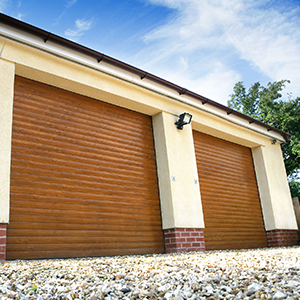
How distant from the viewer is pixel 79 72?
604 centimetres

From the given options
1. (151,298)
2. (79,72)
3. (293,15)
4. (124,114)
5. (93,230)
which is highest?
(293,15)

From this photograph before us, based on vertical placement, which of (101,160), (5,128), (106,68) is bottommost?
(101,160)

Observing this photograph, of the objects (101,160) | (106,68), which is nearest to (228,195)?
(101,160)

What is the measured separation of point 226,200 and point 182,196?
2285mm

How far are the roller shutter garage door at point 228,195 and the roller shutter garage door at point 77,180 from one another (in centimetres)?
184

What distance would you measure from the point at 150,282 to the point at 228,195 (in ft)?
20.4

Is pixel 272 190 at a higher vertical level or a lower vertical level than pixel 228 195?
higher

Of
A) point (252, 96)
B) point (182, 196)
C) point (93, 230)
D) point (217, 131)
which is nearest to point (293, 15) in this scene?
point (217, 131)

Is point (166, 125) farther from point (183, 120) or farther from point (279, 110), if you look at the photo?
point (279, 110)

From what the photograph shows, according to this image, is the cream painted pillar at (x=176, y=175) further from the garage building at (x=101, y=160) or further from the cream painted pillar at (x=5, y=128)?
the cream painted pillar at (x=5, y=128)

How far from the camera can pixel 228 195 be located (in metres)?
8.77

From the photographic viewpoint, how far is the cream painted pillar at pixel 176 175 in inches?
264

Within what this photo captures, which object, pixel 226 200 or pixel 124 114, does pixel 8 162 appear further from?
pixel 226 200

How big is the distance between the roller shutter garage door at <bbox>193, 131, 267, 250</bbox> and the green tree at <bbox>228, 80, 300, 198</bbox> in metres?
3.99
